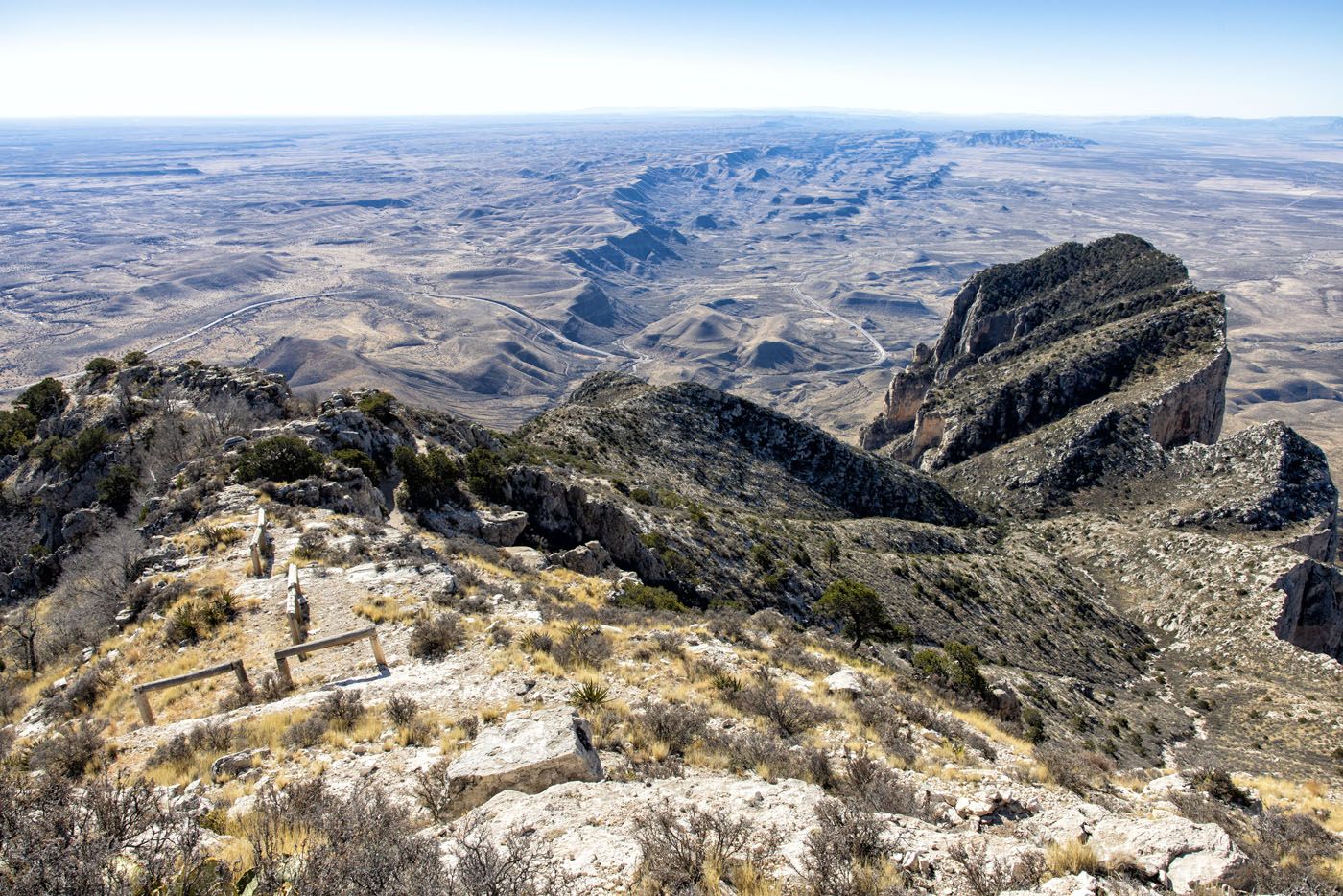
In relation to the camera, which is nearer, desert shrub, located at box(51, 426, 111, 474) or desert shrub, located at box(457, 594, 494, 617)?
desert shrub, located at box(457, 594, 494, 617)

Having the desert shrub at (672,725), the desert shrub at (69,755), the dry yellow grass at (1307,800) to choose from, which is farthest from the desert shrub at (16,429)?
the dry yellow grass at (1307,800)

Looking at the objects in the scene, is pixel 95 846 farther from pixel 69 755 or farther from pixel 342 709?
pixel 69 755

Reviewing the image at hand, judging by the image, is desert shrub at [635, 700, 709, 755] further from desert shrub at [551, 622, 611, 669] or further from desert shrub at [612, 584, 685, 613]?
desert shrub at [612, 584, 685, 613]

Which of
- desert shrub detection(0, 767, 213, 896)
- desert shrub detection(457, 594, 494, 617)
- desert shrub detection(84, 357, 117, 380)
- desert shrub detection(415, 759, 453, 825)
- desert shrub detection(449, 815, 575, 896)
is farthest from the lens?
desert shrub detection(84, 357, 117, 380)

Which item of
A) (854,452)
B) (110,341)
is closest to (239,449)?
(854,452)

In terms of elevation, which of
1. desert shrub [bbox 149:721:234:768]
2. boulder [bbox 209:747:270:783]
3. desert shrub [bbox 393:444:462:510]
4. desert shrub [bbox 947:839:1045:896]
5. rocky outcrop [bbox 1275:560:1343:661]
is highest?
desert shrub [bbox 947:839:1045:896]

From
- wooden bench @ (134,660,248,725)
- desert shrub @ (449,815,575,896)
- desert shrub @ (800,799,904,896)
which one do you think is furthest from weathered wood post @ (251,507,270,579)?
desert shrub @ (800,799,904,896)

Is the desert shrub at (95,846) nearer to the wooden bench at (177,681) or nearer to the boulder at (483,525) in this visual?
the wooden bench at (177,681)
